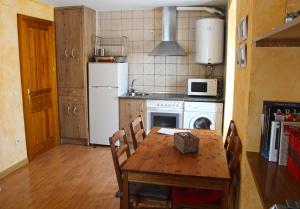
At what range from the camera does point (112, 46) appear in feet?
16.0

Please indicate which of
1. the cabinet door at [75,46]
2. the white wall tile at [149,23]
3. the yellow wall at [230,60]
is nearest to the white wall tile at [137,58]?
the white wall tile at [149,23]

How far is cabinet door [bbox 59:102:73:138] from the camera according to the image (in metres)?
4.61

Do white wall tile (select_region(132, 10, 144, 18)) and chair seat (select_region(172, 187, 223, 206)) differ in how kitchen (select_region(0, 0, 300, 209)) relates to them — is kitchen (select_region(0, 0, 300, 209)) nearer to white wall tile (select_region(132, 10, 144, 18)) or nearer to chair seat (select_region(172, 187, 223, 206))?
white wall tile (select_region(132, 10, 144, 18))

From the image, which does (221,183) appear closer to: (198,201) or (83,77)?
(198,201)

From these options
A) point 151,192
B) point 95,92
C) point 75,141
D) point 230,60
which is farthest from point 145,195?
point 75,141

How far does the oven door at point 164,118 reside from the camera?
13.9ft

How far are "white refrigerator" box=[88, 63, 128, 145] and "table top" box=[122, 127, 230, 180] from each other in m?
2.08

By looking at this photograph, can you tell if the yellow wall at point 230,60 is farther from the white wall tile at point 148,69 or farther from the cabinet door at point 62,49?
the cabinet door at point 62,49

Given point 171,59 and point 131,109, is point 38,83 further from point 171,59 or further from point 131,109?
point 171,59

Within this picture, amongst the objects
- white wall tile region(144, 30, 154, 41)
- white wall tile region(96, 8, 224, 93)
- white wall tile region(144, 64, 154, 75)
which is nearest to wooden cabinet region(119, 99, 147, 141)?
white wall tile region(96, 8, 224, 93)

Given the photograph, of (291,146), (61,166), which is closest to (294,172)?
(291,146)

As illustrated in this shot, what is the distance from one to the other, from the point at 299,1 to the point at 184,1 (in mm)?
2688

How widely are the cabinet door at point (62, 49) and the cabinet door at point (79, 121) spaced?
445mm

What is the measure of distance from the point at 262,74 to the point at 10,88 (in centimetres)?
318
